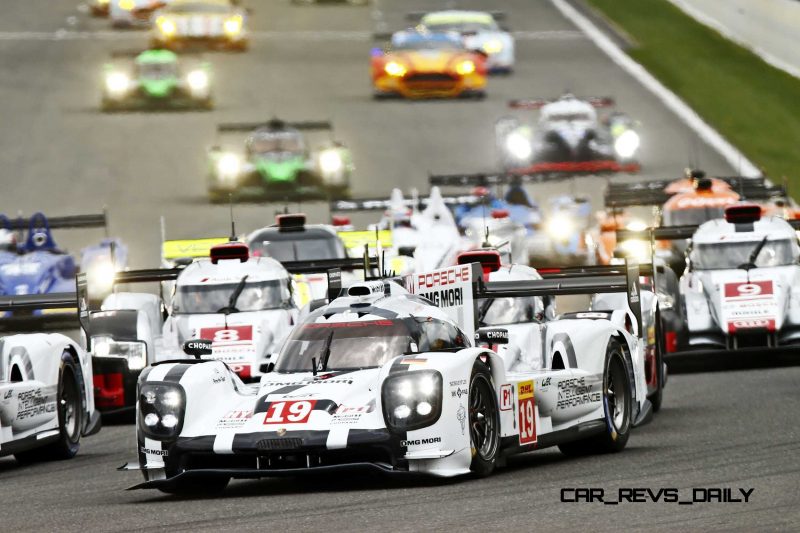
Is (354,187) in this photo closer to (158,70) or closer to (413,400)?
(158,70)

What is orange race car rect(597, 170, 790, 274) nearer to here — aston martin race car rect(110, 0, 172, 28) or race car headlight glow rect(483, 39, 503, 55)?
race car headlight glow rect(483, 39, 503, 55)

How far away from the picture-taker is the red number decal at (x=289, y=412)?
1203cm

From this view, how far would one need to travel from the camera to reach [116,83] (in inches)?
1842

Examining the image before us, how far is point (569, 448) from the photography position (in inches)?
572

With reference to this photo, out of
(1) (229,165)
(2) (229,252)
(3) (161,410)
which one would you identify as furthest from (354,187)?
(3) (161,410)

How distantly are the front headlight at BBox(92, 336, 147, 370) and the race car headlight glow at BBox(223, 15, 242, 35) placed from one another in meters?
32.0

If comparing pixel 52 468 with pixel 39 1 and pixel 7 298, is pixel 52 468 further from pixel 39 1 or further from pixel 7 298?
pixel 39 1

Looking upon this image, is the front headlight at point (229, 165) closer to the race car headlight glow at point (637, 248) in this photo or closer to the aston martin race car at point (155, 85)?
the aston martin race car at point (155, 85)

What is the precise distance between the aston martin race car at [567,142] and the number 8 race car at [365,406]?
25659mm

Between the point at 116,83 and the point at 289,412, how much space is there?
3553 centimetres

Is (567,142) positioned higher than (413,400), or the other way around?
(567,142)

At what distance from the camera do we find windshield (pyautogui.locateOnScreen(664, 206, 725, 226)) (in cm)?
2803

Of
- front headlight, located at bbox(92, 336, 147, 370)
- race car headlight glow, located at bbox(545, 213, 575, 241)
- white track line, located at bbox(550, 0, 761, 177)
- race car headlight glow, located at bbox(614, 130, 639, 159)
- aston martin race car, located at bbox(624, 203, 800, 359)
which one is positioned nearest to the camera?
front headlight, located at bbox(92, 336, 147, 370)

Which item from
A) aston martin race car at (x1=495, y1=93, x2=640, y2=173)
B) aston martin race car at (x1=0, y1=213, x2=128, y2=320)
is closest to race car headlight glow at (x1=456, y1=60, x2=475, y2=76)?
aston martin race car at (x1=495, y1=93, x2=640, y2=173)
